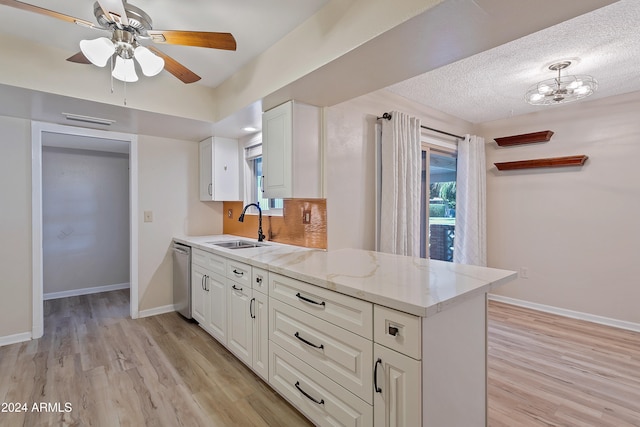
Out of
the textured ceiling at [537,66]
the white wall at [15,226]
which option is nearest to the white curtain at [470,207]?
the textured ceiling at [537,66]

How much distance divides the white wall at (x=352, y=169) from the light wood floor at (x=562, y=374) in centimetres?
144

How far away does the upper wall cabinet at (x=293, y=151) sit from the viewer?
2328 mm

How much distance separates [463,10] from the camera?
1255 mm

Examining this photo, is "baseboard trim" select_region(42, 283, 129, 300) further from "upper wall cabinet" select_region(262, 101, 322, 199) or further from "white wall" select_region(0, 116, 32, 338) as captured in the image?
"upper wall cabinet" select_region(262, 101, 322, 199)

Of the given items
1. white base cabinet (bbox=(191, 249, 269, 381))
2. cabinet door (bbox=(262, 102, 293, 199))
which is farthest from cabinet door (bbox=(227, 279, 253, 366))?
cabinet door (bbox=(262, 102, 293, 199))

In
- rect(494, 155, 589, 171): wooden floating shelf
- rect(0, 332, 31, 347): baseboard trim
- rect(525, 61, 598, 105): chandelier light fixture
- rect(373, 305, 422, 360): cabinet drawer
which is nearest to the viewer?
rect(373, 305, 422, 360): cabinet drawer

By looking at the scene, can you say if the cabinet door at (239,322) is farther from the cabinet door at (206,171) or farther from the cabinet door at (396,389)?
the cabinet door at (206,171)

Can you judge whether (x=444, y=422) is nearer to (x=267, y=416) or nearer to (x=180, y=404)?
(x=267, y=416)

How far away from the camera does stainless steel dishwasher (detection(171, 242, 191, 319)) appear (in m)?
3.17

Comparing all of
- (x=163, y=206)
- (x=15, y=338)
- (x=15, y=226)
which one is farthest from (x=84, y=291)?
(x=163, y=206)

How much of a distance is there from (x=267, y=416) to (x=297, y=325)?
0.60m

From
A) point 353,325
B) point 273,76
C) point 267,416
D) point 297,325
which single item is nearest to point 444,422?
point 353,325

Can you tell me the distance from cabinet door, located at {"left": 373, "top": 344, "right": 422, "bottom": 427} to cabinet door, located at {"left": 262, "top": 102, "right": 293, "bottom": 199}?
4.64ft

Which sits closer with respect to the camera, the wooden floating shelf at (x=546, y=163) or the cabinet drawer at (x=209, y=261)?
the cabinet drawer at (x=209, y=261)
